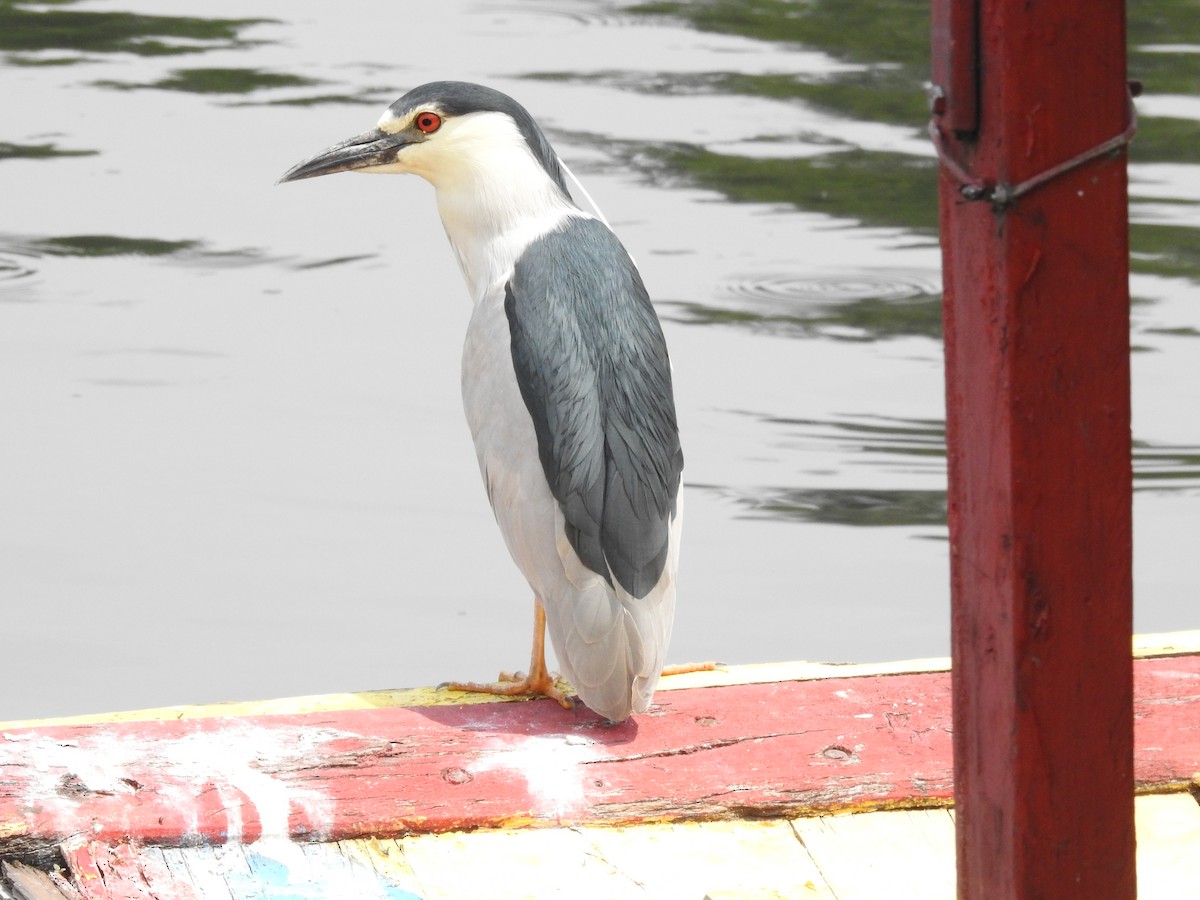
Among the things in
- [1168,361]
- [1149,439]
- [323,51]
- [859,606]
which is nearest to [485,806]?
[859,606]

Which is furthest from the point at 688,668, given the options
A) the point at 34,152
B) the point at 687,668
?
the point at 34,152

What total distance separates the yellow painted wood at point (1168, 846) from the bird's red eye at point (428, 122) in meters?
1.81

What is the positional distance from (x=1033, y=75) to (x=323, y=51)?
9.05 m

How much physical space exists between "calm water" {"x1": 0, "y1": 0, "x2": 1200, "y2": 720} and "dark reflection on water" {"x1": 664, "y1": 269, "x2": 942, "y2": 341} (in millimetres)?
19

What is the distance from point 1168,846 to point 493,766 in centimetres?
94

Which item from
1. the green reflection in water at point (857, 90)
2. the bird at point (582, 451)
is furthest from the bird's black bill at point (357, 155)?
the green reflection in water at point (857, 90)

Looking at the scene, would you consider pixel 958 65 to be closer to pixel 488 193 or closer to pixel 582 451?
pixel 582 451

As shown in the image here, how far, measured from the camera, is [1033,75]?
188 cm

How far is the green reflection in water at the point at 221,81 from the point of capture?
9.76m

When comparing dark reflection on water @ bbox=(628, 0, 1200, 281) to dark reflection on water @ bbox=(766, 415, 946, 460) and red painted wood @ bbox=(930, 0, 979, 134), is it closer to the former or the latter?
dark reflection on water @ bbox=(766, 415, 946, 460)

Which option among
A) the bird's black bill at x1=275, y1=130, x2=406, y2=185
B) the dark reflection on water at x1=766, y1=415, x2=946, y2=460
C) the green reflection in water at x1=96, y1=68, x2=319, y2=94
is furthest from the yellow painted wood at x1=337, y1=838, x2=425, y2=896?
the green reflection in water at x1=96, y1=68, x2=319, y2=94

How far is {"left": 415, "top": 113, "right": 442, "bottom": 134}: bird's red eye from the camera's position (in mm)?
3676

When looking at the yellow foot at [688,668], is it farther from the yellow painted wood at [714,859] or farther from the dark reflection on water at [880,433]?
the dark reflection on water at [880,433]

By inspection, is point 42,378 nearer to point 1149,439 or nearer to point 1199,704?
point 1149,439
